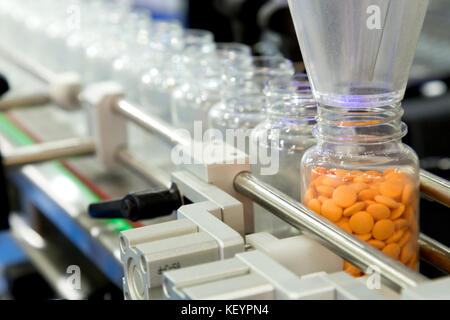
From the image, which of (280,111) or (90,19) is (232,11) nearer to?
(90,19)

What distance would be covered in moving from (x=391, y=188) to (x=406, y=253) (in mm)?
86

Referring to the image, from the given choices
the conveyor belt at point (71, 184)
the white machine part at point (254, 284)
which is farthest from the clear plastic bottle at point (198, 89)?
the white machine part at point (254, 284)

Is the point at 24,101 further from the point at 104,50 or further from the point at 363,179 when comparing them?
the point at 363,179

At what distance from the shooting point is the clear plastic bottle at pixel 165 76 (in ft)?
4.62

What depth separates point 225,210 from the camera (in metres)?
0.88

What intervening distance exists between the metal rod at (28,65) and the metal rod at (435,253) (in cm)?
121

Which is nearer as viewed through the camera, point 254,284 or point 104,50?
point 254,284

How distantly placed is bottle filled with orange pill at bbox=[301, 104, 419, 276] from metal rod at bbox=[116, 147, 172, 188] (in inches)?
17.2

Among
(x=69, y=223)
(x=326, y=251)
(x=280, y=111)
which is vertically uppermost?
(x=280, y=111)

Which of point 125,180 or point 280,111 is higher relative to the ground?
point 280,111

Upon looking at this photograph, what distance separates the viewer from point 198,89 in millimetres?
1270

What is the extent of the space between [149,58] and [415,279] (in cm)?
101

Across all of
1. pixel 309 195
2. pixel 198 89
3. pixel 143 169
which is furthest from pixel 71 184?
pixel 309 195

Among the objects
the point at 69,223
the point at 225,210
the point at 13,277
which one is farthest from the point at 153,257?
the point at 13,277
